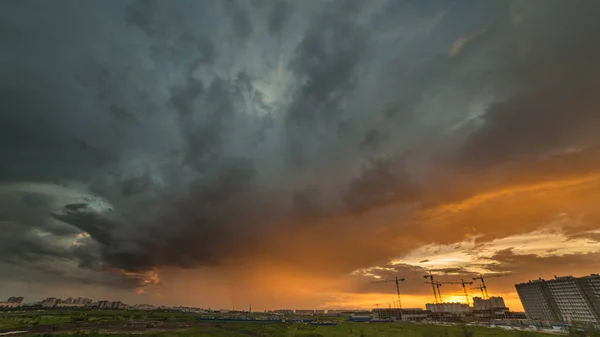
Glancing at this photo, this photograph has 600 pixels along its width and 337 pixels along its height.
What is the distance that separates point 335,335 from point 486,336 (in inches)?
2780

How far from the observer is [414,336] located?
145 m

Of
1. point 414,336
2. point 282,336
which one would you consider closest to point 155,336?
point 282,336

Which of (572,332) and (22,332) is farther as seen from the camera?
(22,332)

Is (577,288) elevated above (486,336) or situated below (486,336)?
above

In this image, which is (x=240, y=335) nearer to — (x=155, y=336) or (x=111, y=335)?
(x=155, y=336)

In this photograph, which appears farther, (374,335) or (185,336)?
(374,335)

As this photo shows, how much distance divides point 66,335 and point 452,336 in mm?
169147

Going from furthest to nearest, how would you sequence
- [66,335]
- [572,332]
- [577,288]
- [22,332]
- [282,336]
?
[577,288], [282,336], [22,332], [66,335], [572,332]

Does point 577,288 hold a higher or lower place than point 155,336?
higher

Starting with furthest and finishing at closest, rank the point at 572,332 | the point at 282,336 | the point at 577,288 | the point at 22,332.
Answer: the point at 577,288 → the point at 282,336 → the point at 22,332 → the point at 572,332

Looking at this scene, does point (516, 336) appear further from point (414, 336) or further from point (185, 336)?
point (185, 336)

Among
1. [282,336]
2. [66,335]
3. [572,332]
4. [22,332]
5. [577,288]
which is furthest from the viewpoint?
[577,288]

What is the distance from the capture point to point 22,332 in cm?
12938

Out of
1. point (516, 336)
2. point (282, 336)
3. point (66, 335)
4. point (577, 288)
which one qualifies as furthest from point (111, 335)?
point (577, 288)
